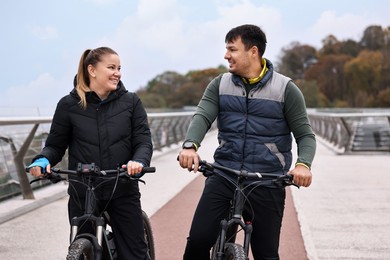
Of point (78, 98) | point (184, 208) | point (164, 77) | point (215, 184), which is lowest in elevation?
point (164, 77)

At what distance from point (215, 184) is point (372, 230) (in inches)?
163

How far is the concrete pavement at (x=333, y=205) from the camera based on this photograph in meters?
7.08

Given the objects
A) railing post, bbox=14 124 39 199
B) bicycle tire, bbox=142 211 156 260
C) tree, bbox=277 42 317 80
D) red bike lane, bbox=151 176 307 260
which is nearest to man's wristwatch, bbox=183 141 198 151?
bicycle tire, bbox=142 211 156 260

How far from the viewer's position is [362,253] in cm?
677

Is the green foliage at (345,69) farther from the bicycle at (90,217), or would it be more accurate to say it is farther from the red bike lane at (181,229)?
the bicycle at (90,217)

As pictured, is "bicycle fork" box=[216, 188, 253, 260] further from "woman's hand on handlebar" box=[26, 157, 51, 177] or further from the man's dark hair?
"woman's hand on handlebar" box=[26, 157, 51, 177]

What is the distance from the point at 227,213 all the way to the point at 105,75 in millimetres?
1042

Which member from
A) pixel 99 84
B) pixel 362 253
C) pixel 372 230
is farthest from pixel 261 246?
pixel 372 230

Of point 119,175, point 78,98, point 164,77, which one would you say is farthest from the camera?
point 164,77

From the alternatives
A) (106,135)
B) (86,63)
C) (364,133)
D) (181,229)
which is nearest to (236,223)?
(106,135)

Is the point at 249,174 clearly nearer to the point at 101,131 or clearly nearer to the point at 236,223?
the point at 236,223

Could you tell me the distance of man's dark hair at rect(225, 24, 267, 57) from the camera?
170 inches

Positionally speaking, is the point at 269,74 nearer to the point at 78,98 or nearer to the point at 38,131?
the point at 78,98

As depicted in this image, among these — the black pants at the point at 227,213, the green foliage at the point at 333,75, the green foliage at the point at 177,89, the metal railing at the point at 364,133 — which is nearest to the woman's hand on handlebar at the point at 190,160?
the black pants at the point at 227,213
